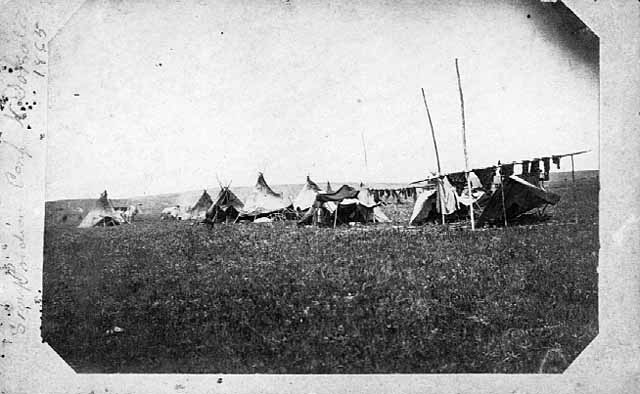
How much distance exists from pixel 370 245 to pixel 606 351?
6.38ft

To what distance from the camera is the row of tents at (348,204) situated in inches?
175

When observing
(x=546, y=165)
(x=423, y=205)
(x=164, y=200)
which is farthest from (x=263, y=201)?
(x=546, y=165)

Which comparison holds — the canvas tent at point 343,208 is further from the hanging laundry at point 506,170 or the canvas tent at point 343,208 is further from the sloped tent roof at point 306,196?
the hanging laundry at point 506,170

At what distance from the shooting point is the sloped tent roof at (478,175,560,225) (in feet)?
14.5

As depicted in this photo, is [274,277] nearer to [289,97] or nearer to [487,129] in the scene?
[289,97]

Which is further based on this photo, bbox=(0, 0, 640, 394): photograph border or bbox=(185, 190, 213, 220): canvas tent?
bbox=(185, 190, 213, 220): canvas tent

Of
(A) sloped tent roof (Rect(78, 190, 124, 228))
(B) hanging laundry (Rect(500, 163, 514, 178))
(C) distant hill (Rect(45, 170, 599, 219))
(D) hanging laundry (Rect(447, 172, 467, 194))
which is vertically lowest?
(A) sloped tent roof (Rect(78, 190, 124, 228))

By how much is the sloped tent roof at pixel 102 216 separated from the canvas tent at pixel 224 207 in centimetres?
75

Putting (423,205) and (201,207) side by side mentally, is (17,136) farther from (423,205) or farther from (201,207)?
(423,205)

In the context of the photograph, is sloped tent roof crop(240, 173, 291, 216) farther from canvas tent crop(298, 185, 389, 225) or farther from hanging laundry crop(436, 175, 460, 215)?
hanging laundry crop(436, 175, 460, 215)

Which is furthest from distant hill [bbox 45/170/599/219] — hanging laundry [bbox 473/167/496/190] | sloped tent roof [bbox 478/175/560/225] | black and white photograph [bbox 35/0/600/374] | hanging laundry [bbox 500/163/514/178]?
hanging laundry [bbox 473/167/496/190]

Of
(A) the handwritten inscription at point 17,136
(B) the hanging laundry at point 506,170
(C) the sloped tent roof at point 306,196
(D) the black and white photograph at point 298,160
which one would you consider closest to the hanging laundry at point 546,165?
(D) the black and white photograph at point 298,160

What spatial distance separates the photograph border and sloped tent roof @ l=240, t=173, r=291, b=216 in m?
1.28

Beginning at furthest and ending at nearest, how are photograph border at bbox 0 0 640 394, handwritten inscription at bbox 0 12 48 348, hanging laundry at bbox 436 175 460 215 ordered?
hanging laundry at bbox 436 175 460 215 → handwritten inscription at bbox 0 12 48 348 → photograph border at bbox 0 0 640 394
